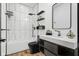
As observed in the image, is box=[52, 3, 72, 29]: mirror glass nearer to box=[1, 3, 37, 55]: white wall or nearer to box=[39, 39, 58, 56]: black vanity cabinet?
box=[39, 39, 58, 56]: black vanity cabinet

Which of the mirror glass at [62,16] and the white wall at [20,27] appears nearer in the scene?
the mirror glass at [62,16]

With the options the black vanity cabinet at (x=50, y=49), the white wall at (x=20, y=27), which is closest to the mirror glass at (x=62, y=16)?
the black vanity cabinet at (x=50, y=49)

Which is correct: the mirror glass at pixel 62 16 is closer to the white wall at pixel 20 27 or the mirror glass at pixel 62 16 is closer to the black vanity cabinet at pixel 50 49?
the black vanity cabinet at pixel 50 49

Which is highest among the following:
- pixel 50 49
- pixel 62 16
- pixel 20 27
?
pixel 62 16

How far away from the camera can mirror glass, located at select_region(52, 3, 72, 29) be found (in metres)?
1.35

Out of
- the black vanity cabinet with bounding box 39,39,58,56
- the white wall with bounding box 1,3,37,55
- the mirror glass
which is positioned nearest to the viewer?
the black vanity cabinet with bounding box 39,39,58,56

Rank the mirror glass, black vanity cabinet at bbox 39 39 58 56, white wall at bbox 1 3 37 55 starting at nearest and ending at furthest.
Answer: black vanity cabinet at bbox 39 39 58 56 → the mirror glass → white wall at bbox 1 3 37 55

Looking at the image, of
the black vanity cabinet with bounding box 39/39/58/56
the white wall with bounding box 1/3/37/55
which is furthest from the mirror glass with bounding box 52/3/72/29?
the white wall with bounding box 1/3/37/55

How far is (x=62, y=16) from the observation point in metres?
1.50

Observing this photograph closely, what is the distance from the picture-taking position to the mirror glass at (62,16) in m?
1.35

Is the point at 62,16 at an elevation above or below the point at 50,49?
above

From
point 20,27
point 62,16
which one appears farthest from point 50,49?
point 20,27

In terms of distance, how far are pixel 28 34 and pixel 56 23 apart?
92cm

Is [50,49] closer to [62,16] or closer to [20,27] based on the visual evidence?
[62,16]
